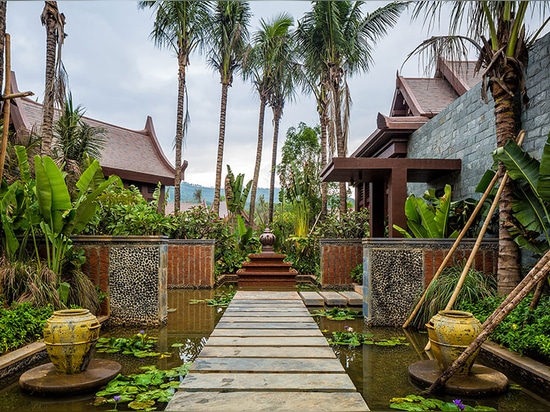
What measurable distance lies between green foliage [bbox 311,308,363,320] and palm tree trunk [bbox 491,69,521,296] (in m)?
1.94

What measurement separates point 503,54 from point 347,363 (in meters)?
4.21

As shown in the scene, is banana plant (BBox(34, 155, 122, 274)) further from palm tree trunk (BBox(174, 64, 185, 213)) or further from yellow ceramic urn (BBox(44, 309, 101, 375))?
palm tree trunk (BBox(174, 64, 185, 213))

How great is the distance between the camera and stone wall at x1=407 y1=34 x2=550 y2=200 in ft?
17.3

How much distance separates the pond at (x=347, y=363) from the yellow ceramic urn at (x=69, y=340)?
0.28 meters

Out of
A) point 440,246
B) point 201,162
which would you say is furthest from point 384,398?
point 201,162

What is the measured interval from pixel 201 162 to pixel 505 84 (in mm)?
42197

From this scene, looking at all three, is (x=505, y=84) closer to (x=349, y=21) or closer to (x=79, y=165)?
(x=349, y=21)

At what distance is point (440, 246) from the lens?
18.4 ft

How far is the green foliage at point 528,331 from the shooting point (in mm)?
3520

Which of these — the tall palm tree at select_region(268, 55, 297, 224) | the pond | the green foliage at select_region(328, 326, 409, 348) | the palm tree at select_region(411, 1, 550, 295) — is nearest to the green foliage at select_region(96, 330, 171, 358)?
the pond

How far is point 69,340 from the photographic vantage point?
3225 millimetres

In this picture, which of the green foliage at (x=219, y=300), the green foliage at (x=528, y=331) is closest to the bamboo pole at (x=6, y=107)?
the green foliage at (x=219, y=300)

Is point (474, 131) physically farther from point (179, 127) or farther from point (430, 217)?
point (179, 127)

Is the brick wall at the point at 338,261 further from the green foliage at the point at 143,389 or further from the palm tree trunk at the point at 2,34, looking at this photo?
the palm tree trunk at the point at 2,34
